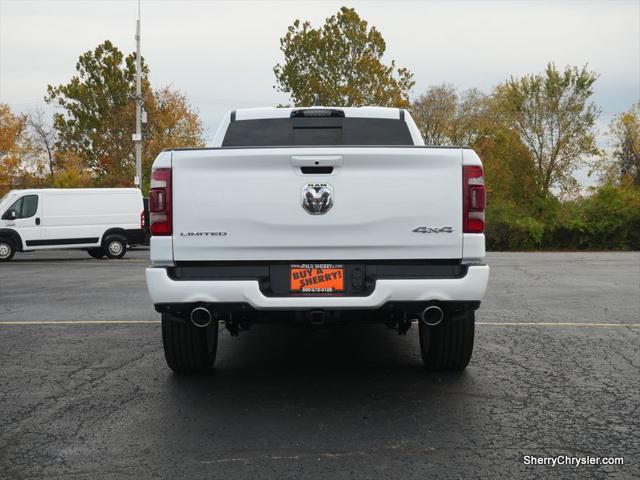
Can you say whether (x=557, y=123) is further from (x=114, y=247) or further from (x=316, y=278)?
(x=316, y=278)

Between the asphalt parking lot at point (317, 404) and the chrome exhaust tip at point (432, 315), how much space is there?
0.52 metres

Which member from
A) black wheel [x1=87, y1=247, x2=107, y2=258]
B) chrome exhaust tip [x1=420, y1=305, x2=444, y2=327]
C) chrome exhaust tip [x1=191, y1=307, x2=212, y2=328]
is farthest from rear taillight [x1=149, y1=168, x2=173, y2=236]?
black wheel [x1=87, y1=247, x2=107, y2=258]

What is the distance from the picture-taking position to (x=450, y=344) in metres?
5.42

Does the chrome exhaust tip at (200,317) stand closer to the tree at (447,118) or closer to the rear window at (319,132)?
the rear window at (319,132)

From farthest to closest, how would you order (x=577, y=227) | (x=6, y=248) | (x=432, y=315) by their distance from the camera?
(x=577, y=227)
(x=6, y=248)
(x=432, y=315)

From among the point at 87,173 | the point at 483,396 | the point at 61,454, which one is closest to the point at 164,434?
the point at 61,454

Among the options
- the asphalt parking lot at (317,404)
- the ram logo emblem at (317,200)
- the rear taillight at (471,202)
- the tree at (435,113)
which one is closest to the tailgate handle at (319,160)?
the ram logo emblem at (317,200)

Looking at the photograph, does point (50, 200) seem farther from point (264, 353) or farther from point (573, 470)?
point (573, 470)

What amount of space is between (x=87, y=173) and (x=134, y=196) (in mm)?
30065

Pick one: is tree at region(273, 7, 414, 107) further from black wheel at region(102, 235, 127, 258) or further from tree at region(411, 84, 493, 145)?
black wheel at region(102, 235, 127, 258)

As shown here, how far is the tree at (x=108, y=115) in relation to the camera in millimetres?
43438

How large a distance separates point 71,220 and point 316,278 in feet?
59.7

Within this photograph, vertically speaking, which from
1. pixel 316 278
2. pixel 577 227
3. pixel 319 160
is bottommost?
pixel 577 227

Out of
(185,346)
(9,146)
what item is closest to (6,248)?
(185,346)
